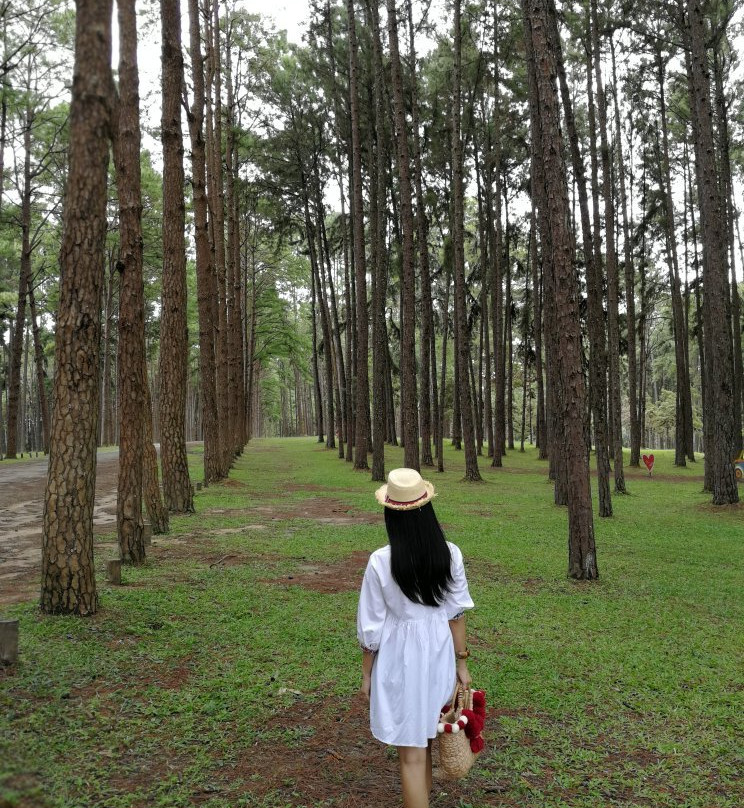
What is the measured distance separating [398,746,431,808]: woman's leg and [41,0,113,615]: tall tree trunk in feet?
12.3

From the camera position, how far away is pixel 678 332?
2761 cm

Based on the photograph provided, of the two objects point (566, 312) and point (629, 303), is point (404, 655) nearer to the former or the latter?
point (566, 312)

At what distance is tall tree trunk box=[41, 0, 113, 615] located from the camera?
18.1 feet

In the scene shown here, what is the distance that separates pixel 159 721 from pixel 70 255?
3649mm

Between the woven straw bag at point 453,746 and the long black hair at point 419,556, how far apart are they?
53 centimetres

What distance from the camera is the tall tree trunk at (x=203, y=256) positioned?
1509cm

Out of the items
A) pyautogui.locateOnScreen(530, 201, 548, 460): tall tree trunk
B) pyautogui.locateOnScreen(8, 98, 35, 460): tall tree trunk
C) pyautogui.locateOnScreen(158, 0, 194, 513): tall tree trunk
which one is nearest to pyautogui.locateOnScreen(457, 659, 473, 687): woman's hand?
pyautogui.locateOnScreen(158, 0, 194, 513): tall tree trunk

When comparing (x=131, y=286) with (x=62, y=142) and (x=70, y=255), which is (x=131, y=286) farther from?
(x=62, y=142)

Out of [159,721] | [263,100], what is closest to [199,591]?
[159,721]

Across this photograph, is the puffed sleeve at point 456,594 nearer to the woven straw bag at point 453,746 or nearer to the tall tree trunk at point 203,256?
the woven straw bag at point 453,746

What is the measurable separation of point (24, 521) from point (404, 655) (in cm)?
1135

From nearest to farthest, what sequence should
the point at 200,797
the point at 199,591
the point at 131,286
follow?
1. the point at 200,797
2. the point at 199,591
3. the point at 131,286

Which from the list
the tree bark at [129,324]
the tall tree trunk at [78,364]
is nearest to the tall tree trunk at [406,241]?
the tree bark at [129,324]

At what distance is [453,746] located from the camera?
3.21 metres
